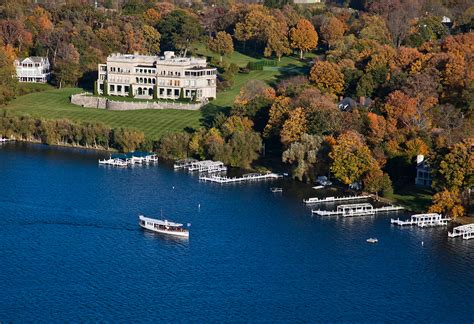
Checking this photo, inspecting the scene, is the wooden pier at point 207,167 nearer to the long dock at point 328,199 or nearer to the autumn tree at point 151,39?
the long dock at point 328,199

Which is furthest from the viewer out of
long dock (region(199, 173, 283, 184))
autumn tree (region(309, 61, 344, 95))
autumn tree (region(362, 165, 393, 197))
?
autumn tree (region(309, 61, 344, 95))

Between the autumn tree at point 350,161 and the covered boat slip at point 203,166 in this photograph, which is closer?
the autumn tree at point 350,161

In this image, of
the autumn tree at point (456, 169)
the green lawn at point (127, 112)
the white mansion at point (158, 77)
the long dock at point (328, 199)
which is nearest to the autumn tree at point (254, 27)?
the green lawn at point (127, 112)

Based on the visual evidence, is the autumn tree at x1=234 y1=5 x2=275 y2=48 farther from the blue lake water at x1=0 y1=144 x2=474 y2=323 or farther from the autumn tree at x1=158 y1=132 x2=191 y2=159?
the blue lake water at x1=0 y1=144 x2=474 y2=323

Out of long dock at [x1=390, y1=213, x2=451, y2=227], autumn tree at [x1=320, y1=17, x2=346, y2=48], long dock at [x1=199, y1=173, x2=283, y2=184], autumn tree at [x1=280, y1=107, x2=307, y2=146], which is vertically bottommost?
long dock at [x1=390, y1=213, x2=451, y2=227]

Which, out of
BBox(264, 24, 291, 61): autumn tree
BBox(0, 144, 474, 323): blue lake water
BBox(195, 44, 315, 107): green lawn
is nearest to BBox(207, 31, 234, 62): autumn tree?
BBox(195, 44, 315, 107): green lawn

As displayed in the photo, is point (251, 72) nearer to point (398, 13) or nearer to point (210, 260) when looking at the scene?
point (398, 13)
